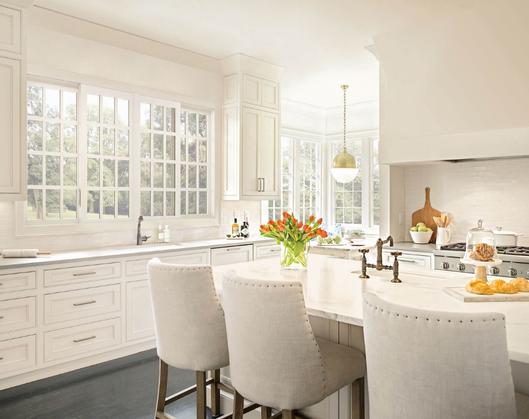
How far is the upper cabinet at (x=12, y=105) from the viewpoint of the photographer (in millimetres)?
3430

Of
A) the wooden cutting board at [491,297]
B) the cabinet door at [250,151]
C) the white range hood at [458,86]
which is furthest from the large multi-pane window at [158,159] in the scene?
the wooden cutting board at [491,297]

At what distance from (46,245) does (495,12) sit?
4.40 m

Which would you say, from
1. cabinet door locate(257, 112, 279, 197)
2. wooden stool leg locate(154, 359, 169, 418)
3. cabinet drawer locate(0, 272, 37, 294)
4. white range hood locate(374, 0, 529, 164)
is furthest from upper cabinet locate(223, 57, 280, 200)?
wooden stool leg locate(154, 359, 169, 418)

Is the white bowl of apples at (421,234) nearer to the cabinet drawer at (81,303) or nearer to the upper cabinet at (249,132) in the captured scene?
the upper cabinet at (249,132)

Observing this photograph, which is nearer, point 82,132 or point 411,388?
point 411,388

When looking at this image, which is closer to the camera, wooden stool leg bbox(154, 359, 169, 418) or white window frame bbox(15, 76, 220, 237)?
wooden stool leg bbox(154, 359, 169, 418)

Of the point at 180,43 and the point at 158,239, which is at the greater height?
the point at 180,43

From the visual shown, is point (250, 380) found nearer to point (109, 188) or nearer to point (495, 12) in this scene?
point (109, 188)

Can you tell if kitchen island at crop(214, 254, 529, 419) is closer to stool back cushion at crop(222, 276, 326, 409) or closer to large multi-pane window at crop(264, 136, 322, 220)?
stool back cushion at crop(222, 276, 326, 409)

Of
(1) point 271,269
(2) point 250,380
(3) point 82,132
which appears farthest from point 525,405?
(3) point 82,132

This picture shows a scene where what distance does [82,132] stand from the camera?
427 centimetres

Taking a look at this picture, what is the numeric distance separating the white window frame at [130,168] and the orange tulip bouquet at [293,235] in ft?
7.47

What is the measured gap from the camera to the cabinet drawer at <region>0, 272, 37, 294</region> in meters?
3.23

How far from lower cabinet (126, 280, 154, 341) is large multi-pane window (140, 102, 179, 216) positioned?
3.37 feet
